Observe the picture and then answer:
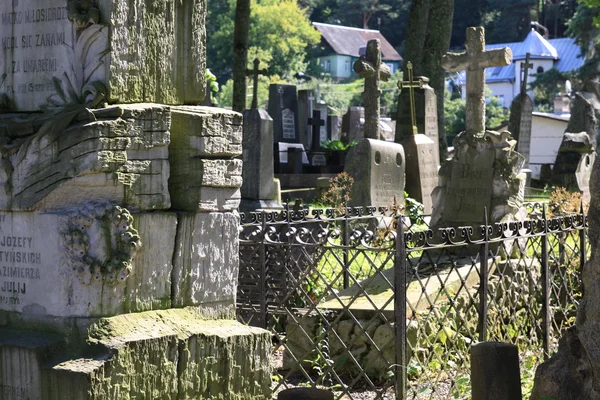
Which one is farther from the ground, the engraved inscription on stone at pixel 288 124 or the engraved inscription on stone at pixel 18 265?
the engraved inscription on stone at pixel 18 265

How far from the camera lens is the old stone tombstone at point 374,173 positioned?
14.4m

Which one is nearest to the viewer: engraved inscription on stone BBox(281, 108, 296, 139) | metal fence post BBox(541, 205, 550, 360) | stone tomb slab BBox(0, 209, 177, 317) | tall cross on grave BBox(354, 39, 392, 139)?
stone tomb slab BBox(0, 209, 177, 317)

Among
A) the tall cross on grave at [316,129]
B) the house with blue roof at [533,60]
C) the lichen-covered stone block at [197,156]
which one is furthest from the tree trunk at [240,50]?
the house with blue roof at [533,60]

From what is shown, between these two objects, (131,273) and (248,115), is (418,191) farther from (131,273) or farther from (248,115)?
(131,273)

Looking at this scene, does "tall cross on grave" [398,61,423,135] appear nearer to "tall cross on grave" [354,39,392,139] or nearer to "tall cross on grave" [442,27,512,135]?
"tall cross on grave" [354,39,392,139]

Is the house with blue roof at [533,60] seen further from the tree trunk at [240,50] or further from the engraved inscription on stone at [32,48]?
the engraved inscription on stone at [32,48]

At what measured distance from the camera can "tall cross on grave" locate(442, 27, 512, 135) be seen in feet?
37.9

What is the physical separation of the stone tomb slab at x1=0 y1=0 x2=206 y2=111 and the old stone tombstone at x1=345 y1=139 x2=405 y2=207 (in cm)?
943

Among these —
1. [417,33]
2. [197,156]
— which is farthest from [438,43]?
[197,156]

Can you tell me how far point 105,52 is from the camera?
4.57 m

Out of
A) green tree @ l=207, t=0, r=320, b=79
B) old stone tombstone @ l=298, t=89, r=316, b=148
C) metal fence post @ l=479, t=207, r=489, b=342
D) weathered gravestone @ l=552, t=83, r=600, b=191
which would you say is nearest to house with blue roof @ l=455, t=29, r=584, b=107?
green tree @ l=207, t=0, r=320, b=79

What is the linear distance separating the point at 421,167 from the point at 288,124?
8180 mm

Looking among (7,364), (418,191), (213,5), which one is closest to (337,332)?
(7,364)

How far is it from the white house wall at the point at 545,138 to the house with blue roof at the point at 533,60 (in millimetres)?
22281
